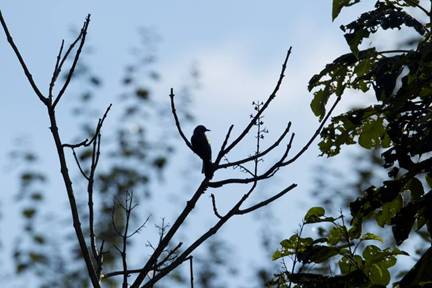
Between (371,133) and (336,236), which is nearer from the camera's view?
(336,236)

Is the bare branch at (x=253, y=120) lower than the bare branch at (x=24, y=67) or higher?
lower

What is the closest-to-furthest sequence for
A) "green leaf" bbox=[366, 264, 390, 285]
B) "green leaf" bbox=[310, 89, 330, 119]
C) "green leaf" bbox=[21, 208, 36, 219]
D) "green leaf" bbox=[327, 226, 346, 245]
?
"green leaf" bbox=[366, 264, 390, 285] → "green leaf" bbox=[327, 226, 346, 245] → "green leaf" bbox=[310, 89, 330, 119] → "green leaf" bbox=[21, 208, 36, 219]

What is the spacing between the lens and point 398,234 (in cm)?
356

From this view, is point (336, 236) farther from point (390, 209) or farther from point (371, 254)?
point (390, 209)

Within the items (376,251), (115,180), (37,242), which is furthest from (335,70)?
(37,242)

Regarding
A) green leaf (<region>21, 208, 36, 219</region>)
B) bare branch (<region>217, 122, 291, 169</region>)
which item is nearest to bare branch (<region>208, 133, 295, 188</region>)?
bare branch (<region>217, 122, 291, 169</region>)

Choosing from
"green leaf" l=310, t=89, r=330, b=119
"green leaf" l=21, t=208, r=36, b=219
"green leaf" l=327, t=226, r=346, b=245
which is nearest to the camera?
"green leaf" l=327, t=226, r=346, b=245

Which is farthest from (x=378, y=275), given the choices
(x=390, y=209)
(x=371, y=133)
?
(x=371, y=133)

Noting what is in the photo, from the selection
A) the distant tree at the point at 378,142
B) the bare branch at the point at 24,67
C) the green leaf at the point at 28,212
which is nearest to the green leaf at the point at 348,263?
the distant tree at the point at 378,142

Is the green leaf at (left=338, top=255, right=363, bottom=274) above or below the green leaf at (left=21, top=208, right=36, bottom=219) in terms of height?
below

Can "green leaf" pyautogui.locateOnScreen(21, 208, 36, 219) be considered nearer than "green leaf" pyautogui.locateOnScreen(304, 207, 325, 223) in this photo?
No

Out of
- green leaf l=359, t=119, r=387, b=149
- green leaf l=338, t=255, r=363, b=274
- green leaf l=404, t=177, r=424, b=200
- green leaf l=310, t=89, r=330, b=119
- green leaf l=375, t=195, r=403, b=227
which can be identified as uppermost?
green leaf l=310, t=89, r=330, b=119

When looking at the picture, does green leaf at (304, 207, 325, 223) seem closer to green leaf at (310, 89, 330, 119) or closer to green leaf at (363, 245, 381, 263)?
green leaf at (363, 245, 381, 263)

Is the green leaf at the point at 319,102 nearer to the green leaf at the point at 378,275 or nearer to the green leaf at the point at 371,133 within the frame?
the green leaf at the point at 371,133
